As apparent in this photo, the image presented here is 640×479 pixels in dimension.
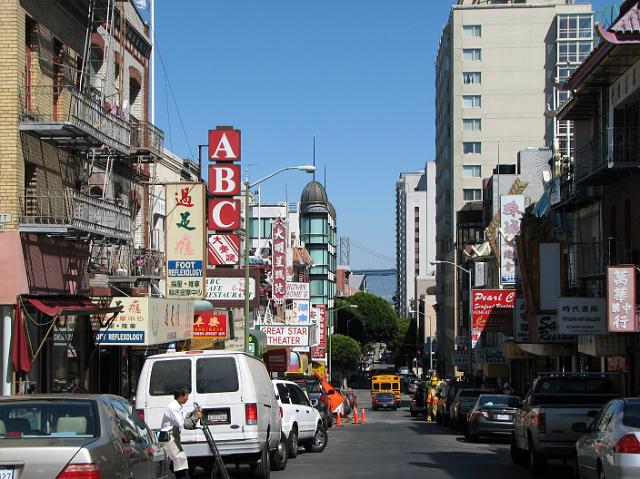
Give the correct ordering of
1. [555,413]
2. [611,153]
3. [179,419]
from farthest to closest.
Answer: [611,153]
[555,413]
[179,419]

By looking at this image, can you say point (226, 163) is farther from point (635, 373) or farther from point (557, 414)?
point (557, 414)

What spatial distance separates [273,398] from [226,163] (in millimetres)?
18168

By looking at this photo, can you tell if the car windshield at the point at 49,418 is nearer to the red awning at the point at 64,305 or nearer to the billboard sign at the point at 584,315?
the red awning at the point at 64,305

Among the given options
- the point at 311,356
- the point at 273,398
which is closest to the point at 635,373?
the point at 273,398

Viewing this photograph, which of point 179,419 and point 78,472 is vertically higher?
point 78,472

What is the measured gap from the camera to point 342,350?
11606cm

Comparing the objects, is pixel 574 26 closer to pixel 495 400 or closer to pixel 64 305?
pixel 495 400

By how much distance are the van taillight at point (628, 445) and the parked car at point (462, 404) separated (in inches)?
898

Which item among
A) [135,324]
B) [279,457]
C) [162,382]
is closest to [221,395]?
[162,382]

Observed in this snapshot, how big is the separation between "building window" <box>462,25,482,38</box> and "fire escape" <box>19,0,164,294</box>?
6166cm

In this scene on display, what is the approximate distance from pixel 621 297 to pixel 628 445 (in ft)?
46.6

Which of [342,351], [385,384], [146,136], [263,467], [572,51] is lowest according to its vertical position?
[385,384]

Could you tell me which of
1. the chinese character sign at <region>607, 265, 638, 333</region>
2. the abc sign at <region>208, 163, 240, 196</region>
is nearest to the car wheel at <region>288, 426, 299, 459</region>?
the chinese character sign at <region>607, 265, 638, 333</region>

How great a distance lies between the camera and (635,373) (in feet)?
98.0
